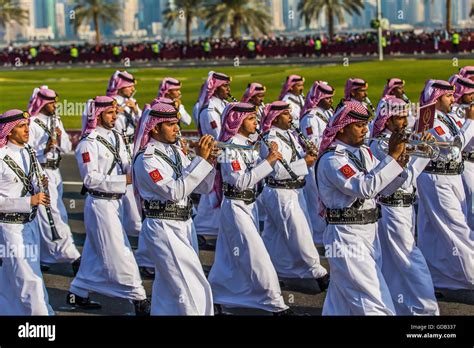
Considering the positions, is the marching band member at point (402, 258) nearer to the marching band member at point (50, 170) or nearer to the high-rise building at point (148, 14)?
the marching band member at point (50, 170)

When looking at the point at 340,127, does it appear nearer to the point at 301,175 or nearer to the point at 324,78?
the point at 301,175

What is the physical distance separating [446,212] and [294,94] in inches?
231

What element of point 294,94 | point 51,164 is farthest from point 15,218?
point 294,94

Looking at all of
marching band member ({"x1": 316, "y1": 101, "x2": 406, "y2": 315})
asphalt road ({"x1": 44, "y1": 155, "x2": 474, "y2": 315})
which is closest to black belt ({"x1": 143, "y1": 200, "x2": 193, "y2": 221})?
marching band member ({"x1": 316, "y1": 101, "x2": 406, "y2": 315})

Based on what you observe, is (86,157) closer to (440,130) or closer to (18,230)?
(18,230)

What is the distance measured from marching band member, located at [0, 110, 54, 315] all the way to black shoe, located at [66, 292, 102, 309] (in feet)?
4.79

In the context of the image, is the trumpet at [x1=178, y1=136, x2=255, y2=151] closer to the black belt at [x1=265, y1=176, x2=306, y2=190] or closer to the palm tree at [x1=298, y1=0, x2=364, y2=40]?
the black belt at [x1=265, y1=176, x2=306, y2=190]

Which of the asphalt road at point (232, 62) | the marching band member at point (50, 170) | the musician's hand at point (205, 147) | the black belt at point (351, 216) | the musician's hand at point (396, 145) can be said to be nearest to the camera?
the musician's hand at point (396, 145)

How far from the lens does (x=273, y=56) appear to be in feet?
213

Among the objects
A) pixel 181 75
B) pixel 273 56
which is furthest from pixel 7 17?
pixel 181 75

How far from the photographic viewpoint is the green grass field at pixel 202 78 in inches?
1373

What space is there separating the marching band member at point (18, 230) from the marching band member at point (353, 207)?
2587mm

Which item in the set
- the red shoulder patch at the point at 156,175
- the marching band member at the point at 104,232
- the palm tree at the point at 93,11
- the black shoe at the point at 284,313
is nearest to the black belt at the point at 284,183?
the marching band member at the point at 104,232

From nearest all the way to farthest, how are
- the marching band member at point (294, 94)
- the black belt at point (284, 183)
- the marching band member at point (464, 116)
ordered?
1. the black belt at point (284, 183)
2. the marching band member at point (464, 116)
3. the marching band member at point (294, 94)
